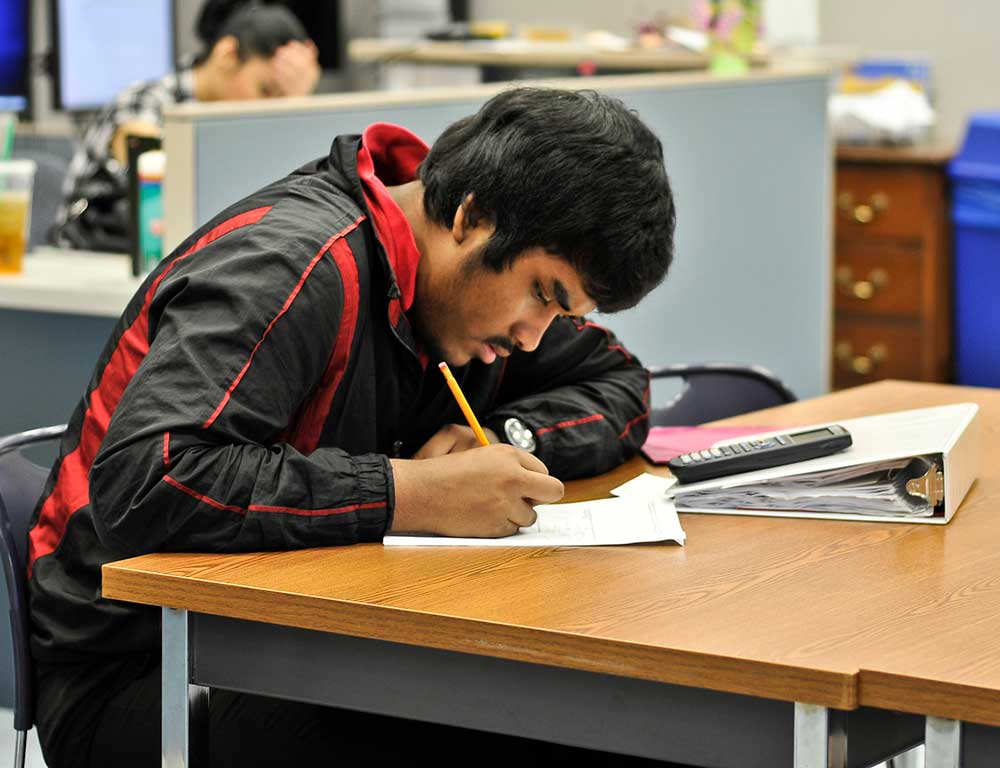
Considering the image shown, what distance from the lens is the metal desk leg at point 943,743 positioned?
1037 mm

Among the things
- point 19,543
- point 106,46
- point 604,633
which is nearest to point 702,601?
point 604,633

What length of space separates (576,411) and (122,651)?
0.54 metres

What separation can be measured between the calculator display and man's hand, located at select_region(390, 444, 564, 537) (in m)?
0.29

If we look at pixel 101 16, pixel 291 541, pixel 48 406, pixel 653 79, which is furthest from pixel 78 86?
pixel 291 541

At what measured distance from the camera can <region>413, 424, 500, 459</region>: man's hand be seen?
160 cm

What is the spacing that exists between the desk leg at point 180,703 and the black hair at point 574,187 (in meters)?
0.46

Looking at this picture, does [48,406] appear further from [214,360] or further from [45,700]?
[214,360]

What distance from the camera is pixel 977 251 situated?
14.7ft

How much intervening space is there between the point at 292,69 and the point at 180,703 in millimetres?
3049

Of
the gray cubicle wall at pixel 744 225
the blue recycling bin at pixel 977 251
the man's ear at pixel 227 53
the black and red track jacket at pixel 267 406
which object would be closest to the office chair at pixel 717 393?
the black and red track jacket at pixel 267 406

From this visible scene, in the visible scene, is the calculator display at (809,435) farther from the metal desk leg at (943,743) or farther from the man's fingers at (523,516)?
the metal desk leg at (943,743)

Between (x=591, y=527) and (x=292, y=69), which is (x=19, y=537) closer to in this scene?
(x=591, y=527)

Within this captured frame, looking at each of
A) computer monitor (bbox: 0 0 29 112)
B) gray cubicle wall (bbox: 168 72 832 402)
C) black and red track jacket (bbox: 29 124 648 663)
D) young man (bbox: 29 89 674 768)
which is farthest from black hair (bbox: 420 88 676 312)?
computer monitor (bbox: 0 0 29 112)

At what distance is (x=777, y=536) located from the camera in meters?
1.40
